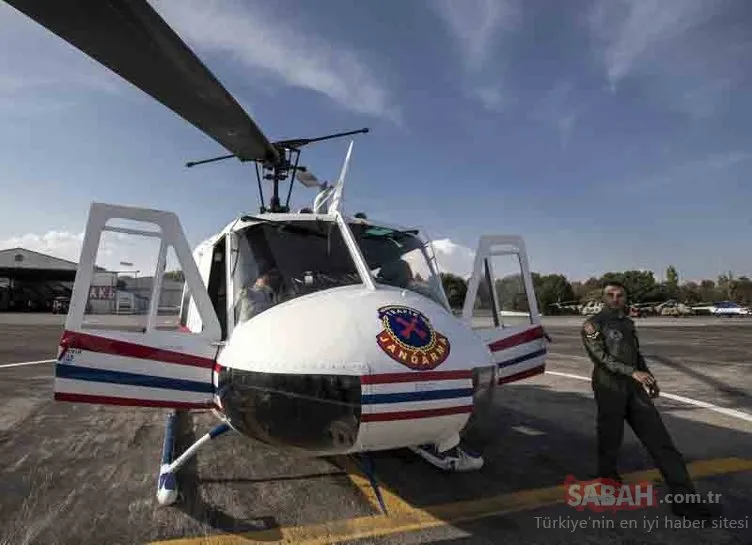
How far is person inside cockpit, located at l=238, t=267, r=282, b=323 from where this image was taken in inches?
167

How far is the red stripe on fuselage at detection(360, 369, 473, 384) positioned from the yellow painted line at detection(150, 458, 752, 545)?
1.41 metres

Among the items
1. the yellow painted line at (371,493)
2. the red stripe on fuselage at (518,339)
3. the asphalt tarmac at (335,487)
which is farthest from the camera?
the red stripe on fuselage at (518,339)

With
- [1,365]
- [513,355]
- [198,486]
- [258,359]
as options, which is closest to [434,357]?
[258,359]

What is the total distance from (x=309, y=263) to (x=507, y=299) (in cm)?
244

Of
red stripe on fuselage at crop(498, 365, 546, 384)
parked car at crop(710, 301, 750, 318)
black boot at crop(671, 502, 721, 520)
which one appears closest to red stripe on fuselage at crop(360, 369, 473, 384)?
red stripe on fuselage at crop(498, 365, 546, 384)

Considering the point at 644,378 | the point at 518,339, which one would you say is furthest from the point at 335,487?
the point at 644,378

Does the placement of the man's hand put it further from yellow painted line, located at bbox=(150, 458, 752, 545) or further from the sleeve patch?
yellow painted line, located at bbox=(150, 458, 752, 545)

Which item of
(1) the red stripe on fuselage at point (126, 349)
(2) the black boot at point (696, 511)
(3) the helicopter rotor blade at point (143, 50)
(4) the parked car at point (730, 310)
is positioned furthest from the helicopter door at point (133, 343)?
(4) the parked car at point (730, 310)

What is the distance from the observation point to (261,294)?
4.36m

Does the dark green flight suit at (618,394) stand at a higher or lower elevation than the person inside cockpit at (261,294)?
lower

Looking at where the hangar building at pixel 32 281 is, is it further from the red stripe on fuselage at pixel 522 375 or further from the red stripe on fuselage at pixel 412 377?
the red stripe on fuselage at pixel 412 377

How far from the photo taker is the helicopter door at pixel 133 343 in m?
3.85

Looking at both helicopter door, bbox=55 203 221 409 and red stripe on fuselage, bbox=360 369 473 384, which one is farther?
helicopter door, bbox=55 203 221 409

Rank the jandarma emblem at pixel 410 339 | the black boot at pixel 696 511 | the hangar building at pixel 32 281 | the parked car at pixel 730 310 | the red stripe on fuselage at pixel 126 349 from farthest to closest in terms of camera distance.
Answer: the parked car at pixel 730 310 < the hangar building at pixel 32 281 < the black boot at pixel 696 511 < the red stripe on fuselage at pixel 126 349 < the jandarma emblem at pixel 410 339
